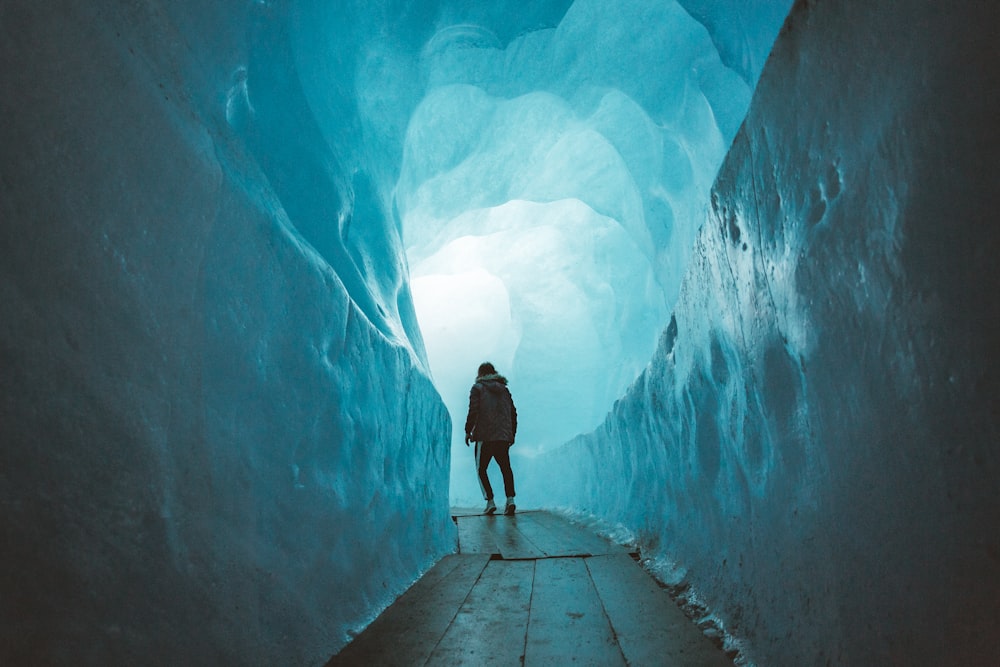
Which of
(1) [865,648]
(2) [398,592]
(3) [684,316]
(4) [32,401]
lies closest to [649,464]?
(3) [684,316]

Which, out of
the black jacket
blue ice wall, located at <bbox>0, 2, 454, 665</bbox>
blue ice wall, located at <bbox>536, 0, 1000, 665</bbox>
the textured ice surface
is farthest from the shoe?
blue ice wall, located at <bbox>536, 0, 1000, 665</bbox>

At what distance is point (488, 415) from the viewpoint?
5.83 meters

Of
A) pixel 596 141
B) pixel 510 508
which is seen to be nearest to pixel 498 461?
pixel 510 508

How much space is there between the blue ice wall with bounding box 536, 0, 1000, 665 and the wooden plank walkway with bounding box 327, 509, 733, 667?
236 mm

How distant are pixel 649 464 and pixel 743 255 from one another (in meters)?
2.17

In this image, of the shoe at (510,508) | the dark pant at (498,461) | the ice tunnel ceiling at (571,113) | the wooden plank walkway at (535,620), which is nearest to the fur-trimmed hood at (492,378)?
the dark pant at (498,461)

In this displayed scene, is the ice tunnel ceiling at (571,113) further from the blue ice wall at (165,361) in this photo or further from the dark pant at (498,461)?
the dark pant at (498,461)

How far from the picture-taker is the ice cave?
0.82 metres

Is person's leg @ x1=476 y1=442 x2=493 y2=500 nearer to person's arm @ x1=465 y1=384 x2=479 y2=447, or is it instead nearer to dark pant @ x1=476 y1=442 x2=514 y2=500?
dark pant @ x1=476 y1=442 x2=514 y2=500

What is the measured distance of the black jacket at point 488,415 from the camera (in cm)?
579

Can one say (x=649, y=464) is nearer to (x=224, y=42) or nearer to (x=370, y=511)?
(x=370, y=511)

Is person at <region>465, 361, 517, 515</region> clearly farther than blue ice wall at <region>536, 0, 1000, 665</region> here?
Yes

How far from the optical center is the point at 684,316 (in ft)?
8.62

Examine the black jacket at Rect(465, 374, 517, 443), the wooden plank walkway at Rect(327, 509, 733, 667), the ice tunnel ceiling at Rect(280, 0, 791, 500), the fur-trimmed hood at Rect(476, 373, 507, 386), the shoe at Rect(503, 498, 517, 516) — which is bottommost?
the wooden plank walkway at Rect(327, 509, 733, 667)
